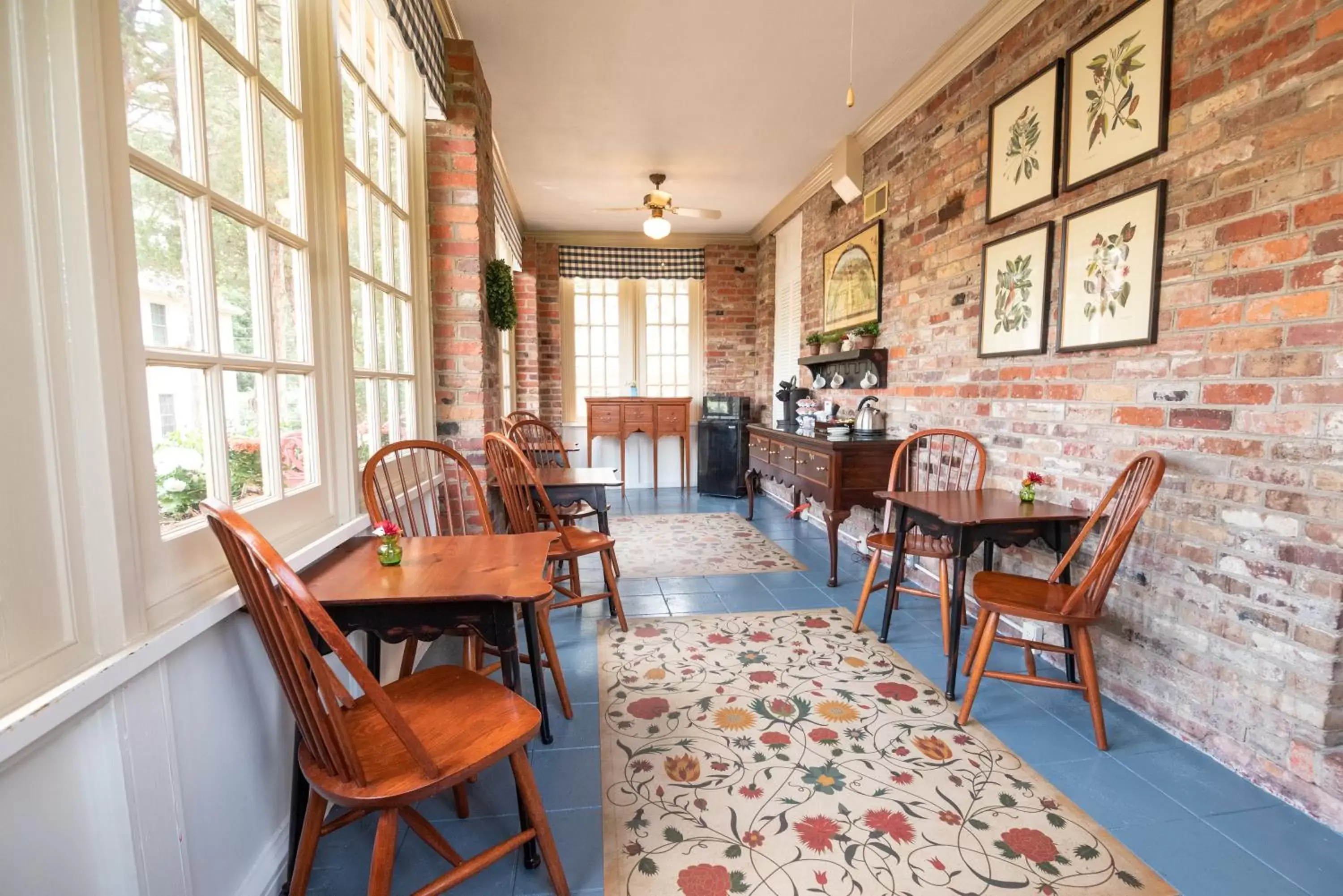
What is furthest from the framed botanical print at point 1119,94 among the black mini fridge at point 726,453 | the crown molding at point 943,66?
the black mini fridge at point 726,453

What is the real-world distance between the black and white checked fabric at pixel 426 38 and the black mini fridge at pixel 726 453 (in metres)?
3.95

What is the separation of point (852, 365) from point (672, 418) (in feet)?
8.18

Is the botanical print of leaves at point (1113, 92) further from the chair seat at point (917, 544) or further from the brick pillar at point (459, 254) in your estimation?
the brick pillar at point (459, 254)

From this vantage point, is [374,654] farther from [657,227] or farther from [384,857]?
[657,227]

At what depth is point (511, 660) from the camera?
4.42ft

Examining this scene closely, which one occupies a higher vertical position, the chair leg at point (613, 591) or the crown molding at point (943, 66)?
the crown molding at point (943, 66)

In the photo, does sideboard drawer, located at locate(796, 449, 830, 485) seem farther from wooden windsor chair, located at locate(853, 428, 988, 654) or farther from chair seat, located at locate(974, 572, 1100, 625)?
chair seat, located at locate(974, 572, 1100, 625)

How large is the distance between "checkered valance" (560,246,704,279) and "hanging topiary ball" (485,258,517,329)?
3215 millimetres

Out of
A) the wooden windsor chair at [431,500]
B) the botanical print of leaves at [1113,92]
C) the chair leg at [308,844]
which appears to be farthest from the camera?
the botanical print of leaves at [1113,92]

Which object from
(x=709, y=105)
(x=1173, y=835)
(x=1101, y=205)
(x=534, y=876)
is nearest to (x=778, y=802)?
(x=534, y=876)

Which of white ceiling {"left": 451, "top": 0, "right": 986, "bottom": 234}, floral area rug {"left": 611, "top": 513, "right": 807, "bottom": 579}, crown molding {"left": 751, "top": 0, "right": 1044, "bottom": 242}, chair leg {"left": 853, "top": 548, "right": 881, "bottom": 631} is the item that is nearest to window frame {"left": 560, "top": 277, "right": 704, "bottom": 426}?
white ceiling {"left": 451, "top": 0, "right": 986, "bottom": 234}

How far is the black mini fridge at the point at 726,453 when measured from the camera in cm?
600

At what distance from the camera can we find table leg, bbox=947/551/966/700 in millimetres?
2051

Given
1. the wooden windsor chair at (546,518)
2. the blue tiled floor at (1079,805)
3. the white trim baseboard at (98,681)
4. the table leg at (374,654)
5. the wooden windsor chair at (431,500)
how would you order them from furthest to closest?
the wooden windsor chair at (546,518)
the wooden windsor chair at (431,500)
the table leg at (374,654)
the blue tiled floor at (1079,805)
the white trim baseboard at (98,681)
